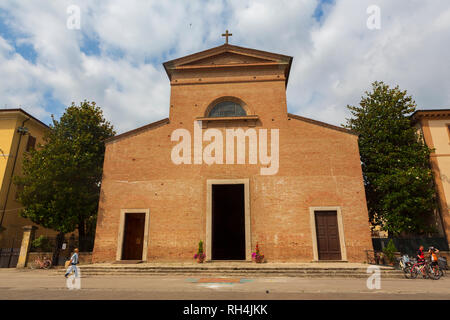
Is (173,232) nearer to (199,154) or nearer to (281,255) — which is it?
(199,154)

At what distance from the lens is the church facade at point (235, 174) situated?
1456 cm

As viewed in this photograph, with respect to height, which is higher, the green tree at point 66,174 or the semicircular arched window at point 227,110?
the semicircular arched window at point 227,110

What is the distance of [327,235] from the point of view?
1446cm

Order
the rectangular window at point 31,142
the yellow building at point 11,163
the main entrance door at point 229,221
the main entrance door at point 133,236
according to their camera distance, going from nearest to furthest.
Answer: the main entrance door at point 133,236, the yellow building at point 11,163, the rectangular window at point 31,142, the main entrance door at point 229,221

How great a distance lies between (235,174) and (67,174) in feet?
35.3

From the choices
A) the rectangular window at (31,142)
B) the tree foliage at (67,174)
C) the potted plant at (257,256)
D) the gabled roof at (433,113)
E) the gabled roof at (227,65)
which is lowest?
the potted plant at (257,256)

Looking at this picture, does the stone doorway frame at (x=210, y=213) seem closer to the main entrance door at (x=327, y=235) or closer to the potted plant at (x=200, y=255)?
the potted plant at (x=200, y=255)

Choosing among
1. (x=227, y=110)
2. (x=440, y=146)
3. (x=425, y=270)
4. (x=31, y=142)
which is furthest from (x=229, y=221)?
(x=31, y=142)

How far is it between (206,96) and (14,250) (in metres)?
15.4

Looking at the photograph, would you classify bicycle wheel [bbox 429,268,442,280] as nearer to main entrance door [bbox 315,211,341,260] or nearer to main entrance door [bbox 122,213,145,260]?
main entrance door [bbox 315,211,341,260]

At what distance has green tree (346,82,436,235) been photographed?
1588cm

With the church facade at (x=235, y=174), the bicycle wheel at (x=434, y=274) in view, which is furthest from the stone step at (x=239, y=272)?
the church facade at (x=235, y=174)

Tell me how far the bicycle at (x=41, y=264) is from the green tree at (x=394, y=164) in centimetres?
1978

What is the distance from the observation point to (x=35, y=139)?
852 inches
